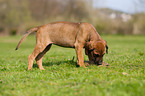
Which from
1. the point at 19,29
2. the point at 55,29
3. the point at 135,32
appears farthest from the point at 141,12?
the point at 55,29

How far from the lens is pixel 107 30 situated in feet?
144

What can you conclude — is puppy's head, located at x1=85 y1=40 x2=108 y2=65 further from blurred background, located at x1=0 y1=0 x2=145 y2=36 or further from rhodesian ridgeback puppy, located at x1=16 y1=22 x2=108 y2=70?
blurred background, located at x1=0 y1=0 x2=145 y2=36

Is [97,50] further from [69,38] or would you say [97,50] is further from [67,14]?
[67,14]

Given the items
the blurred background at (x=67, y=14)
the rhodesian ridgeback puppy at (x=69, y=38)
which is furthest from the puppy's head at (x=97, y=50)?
the blurred background at (x=67, y=14)

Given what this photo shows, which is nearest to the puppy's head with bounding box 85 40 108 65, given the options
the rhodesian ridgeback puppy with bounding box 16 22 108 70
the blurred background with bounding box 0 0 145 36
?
the rhodesian ridgeback puppy with bounding box 16 22 108 70

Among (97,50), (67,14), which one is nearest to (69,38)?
(97,50)

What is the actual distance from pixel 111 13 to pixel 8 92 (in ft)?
159

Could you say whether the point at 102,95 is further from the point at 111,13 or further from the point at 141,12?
the point at 111,13

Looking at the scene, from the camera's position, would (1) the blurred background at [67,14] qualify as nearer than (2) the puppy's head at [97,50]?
No

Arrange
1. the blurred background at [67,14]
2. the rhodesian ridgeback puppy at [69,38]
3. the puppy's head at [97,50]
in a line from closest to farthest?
the puppy's head at [97,50], the rhodesian ridgeback puppy at [69,38], the blurred background at [67,14]

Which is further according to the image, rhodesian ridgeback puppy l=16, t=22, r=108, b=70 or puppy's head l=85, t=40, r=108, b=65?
rhodesian ridgeback puppy l=16, t=22, r=108, b=70

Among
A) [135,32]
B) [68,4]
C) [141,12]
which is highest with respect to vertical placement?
[68,4]

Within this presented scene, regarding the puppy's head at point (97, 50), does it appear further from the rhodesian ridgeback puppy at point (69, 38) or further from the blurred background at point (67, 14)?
the blurred background at point (67, 14)

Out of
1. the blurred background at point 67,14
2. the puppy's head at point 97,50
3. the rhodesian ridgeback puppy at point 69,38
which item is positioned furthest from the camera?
the blurred background at point 67,14
